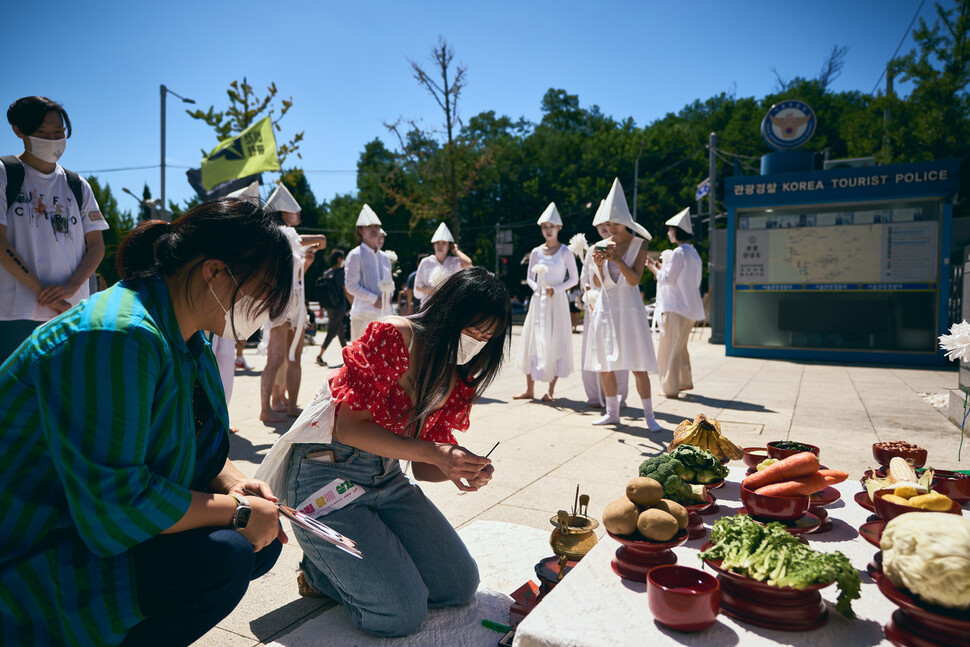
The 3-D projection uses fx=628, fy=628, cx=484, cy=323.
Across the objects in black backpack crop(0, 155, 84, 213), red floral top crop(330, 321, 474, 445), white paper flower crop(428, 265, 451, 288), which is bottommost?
red floral top crop(330, 321, 474, 445)

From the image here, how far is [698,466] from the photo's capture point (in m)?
2.67

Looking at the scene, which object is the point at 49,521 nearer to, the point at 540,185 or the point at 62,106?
the point at 62,106

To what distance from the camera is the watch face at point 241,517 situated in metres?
1.87

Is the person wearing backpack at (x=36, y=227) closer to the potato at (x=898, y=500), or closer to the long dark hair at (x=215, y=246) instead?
the long dark hair at (x=215, y=246)

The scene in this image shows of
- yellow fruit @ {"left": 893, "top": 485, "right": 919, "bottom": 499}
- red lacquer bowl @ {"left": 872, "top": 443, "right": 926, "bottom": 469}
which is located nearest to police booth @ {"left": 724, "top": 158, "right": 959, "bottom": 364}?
red lacquer bowl @ {"left": 872, "top": 443, "right": 926, "bottom": 469}

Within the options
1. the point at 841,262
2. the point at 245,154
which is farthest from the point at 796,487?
the point at 841,262

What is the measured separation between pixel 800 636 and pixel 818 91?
46615mm

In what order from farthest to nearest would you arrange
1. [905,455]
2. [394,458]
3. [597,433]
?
1. [597,433]
2. [905,455]
3. [394,458]

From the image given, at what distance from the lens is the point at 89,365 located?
150cm

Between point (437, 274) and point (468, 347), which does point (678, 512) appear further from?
point (437, 274)

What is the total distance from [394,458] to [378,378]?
34 cm

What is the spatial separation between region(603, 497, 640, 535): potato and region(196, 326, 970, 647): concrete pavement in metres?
1.03

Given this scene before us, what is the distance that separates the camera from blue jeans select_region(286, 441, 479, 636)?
2.36 meters

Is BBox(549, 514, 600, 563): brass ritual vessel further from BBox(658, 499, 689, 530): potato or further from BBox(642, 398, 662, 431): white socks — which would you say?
BBox(642, 398, 662, 431): white socks
